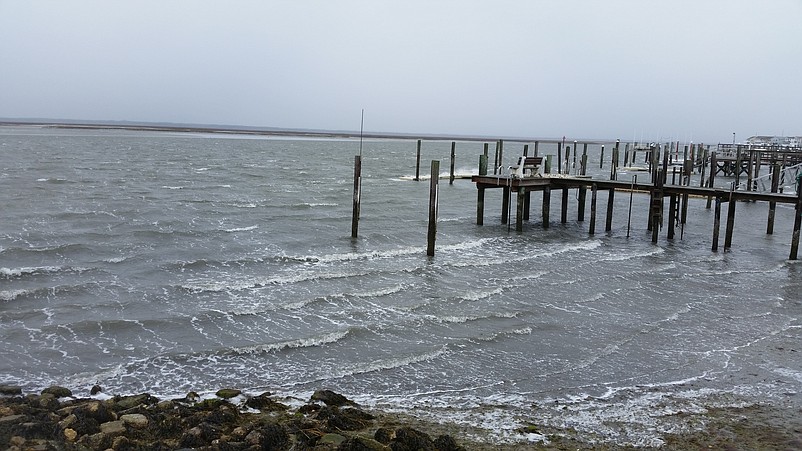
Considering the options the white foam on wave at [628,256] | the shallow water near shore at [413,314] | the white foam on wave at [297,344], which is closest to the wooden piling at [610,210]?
the shallow water near shore at [413,314]

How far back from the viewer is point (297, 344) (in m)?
12.5

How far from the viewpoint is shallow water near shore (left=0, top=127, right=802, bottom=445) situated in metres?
10.5

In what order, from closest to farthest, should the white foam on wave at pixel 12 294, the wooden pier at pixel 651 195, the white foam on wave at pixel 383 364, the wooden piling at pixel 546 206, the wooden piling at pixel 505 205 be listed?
the white foam on wave at pixel 383 364 < the white foam on wave at pixel 12 294 < the wooden pier at pixel 651 195 < the wooden piling at pixel 546 206 < the wooden piling at pixel 505 205

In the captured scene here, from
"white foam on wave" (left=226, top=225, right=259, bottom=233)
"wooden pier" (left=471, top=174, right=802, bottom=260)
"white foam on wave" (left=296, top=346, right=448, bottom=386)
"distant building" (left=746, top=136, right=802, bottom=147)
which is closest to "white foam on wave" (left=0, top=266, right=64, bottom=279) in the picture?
"white foam on wave" (left=226, top=225, right=259, bottom=233)

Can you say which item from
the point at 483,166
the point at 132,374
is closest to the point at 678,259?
the point at 483,166

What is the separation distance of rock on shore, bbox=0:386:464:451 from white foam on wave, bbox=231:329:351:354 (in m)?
2.73

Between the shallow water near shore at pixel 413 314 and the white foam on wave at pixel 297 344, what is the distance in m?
0.04

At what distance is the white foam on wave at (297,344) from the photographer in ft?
40.0

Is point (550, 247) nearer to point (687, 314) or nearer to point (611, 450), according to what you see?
point (687, 314)

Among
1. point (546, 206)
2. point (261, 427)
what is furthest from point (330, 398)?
point (546, 206)

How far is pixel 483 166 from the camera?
29000 mm

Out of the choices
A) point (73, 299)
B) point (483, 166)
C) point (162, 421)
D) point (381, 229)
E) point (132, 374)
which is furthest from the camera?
point (483, 166)

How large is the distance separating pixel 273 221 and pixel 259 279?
10.6m

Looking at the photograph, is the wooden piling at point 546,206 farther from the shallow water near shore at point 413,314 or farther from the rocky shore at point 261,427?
the rocky shore at point 261,427
